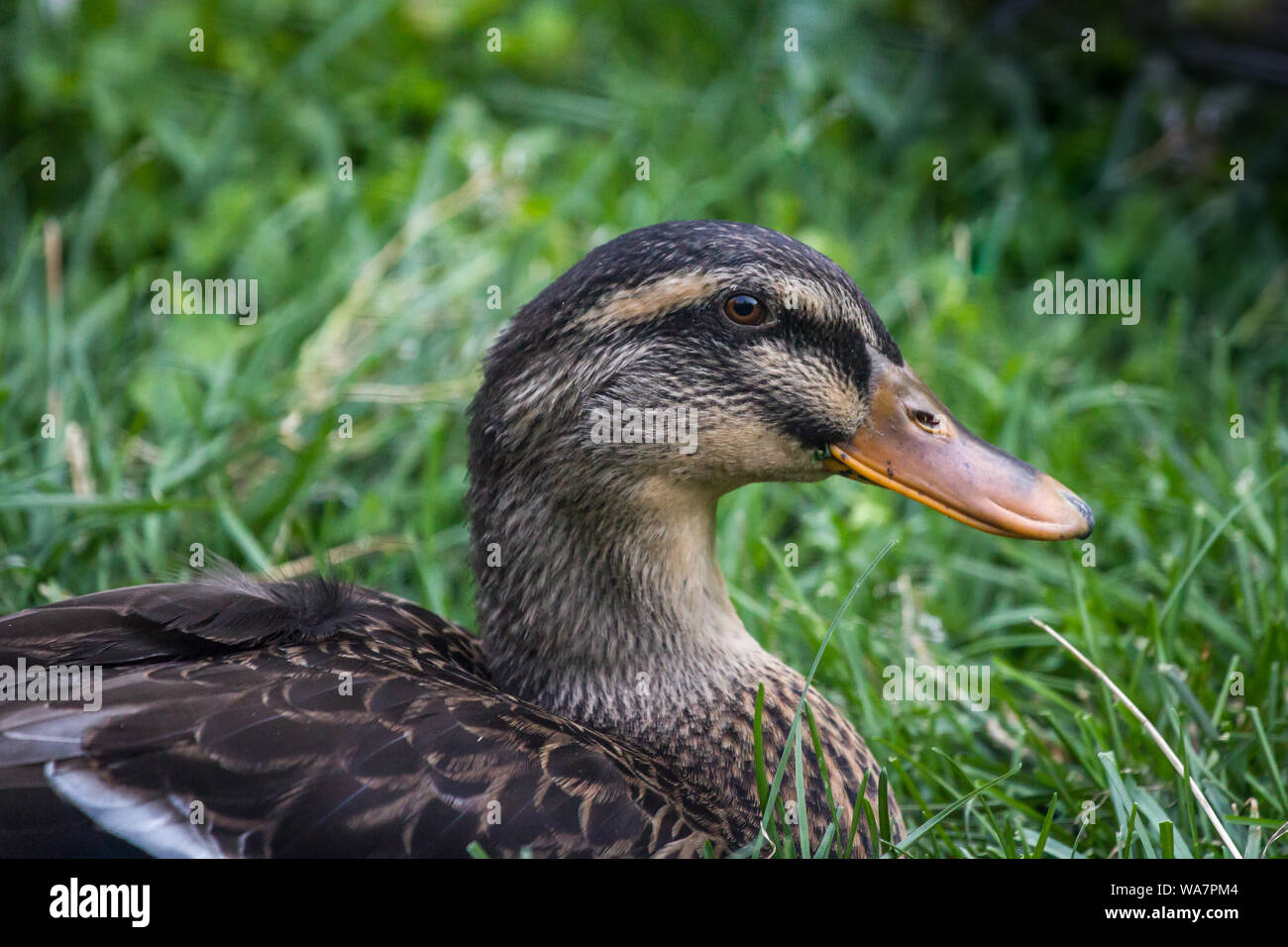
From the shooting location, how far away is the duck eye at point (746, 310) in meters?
2.28

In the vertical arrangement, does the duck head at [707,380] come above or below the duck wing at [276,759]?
above

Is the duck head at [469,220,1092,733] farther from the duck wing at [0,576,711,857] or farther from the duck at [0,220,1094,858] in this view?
the duck wing at [0,576,711,857]

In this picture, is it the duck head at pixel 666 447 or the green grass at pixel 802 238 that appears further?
the green grass at pixel 802 238

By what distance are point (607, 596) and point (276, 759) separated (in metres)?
0.61

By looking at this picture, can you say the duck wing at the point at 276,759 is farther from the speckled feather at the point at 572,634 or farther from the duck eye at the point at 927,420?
the duck eye at the point at 927,420

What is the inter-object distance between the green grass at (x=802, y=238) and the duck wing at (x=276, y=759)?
74 centimetres

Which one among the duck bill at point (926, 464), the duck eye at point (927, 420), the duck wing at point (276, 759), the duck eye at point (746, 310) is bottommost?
the duck wing at point (276, 759)

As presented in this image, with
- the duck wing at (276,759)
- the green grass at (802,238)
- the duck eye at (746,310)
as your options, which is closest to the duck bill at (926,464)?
the duck eye at (746,310)

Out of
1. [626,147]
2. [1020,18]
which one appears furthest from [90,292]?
[1020,18]

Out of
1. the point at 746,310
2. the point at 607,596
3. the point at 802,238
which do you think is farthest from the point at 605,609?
the point at 802,238

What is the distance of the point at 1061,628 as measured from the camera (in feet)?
10.3

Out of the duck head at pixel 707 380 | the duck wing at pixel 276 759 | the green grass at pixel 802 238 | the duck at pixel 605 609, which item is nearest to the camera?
the duck wing at pixel 276 759

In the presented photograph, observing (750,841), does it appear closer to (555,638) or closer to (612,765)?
(612,765)

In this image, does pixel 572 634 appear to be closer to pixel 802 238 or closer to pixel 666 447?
pixel 666 447
